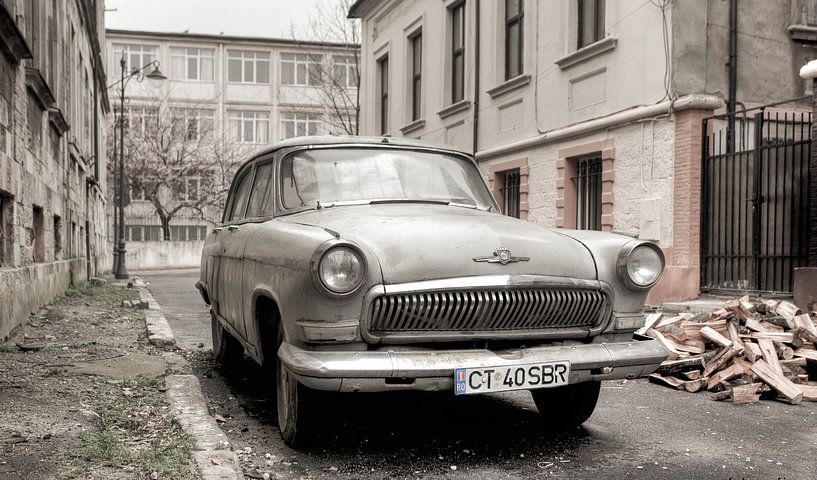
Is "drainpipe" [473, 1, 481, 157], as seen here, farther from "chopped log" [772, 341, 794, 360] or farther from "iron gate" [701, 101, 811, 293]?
"chopped log" [772, 341, 794, 360]

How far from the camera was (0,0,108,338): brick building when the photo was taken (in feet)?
24.1

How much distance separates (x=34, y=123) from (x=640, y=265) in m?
8.08

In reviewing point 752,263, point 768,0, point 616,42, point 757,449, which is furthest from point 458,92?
point 757,449

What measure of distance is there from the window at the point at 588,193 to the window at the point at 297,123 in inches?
1364

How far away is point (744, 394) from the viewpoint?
5602mm

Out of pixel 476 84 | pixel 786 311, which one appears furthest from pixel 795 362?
pixel 476 84

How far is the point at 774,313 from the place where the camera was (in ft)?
22.6

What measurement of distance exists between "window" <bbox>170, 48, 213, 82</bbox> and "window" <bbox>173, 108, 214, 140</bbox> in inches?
104

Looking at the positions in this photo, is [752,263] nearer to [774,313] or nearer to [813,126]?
[813,126]

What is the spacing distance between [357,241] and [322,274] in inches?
11.2

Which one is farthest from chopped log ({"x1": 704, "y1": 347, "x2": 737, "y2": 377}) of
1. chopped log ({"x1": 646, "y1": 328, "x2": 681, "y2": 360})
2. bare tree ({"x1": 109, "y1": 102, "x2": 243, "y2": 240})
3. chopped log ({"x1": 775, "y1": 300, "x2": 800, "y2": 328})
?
bare tree ({"x1": 109, "y1": 102, "x2": 243, "y2": 240})

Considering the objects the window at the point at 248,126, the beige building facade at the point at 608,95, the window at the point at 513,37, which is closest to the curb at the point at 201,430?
the beige building facade at the point at 608,95

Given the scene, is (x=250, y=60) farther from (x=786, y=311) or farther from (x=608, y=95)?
(x=786, y=311)

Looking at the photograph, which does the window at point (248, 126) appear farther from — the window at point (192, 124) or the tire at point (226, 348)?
the tire at point (226, 348)
